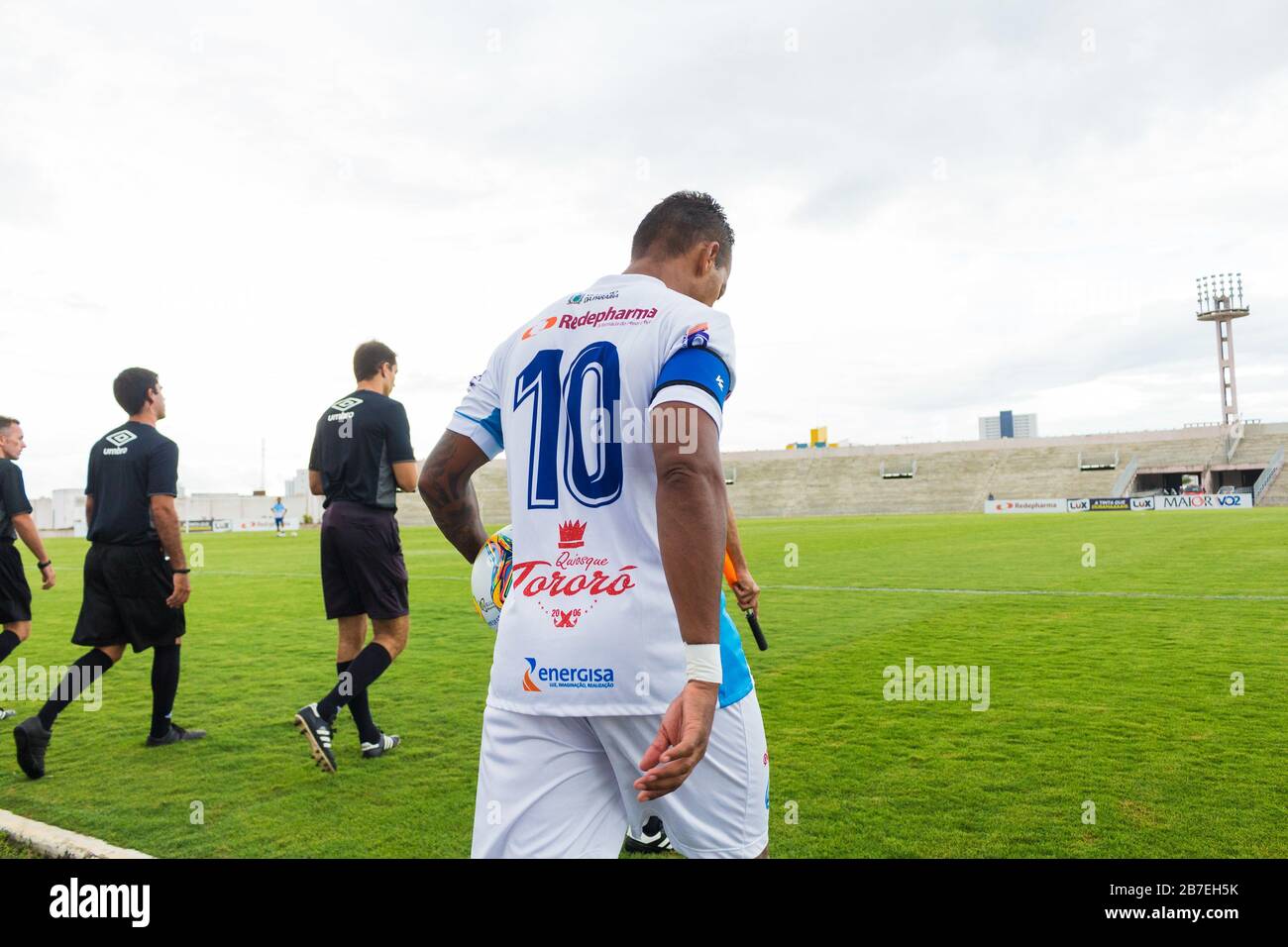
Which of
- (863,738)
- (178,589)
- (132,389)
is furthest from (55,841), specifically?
(863,738)

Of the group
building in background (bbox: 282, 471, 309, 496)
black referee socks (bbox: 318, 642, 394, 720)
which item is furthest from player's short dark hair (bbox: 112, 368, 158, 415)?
building in background (bbox: 282, 471, 309, 496)

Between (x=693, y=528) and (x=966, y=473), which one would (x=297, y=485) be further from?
(x=693, y=528)

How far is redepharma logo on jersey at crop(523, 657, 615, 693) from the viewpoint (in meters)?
2.04

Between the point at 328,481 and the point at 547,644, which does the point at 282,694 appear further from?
the point at 547,644

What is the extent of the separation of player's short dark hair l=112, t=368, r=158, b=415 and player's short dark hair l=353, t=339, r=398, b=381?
1374mm

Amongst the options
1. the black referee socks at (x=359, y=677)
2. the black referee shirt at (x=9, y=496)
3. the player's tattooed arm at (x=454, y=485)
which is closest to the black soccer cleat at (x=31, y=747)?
the black referee socks at (x=359, y=677)

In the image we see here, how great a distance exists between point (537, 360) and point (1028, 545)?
67.4 feet

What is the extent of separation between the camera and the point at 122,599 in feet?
17.5

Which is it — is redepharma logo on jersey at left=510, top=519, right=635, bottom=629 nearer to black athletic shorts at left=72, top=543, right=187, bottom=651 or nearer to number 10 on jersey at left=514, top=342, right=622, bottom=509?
number 10 on jersey at left=514, top=342, right=622, bottom=509

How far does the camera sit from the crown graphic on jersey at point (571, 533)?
2113mm

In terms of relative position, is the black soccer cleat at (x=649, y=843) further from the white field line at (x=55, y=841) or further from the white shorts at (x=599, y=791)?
the white field line at (x=55, y=841)

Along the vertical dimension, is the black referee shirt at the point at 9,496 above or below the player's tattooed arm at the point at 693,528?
above

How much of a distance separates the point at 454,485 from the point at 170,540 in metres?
3.58
